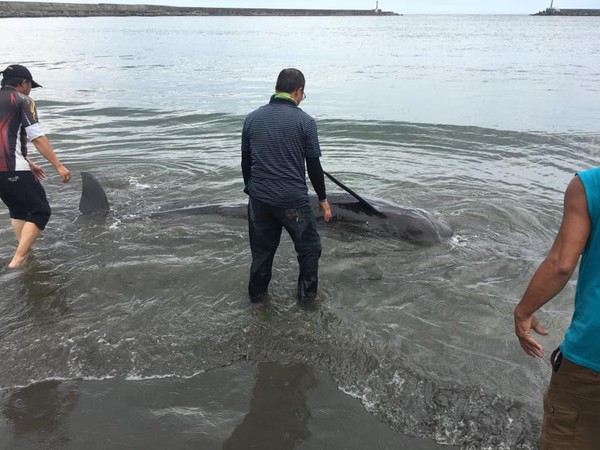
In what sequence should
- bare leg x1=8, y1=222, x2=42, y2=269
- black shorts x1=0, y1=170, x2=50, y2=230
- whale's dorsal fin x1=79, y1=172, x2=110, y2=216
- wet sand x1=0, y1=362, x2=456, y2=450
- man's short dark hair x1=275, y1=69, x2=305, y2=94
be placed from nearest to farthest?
wet sand x1=0, y1=362, x2=456, y2=450 → man's short dark hair x1=275, y1=69, x2=305, y2=94 → black shorts x1=0, y1=170, x2=50, y2=230 → bare leg x1=8, y1=222, x2=42, y2=269 → whale's dorsal fin x1=79, y1=172, x2=110, y2=216

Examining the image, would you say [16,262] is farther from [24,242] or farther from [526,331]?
[526,331]

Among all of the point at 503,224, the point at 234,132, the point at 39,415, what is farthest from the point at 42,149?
the point at 234,132

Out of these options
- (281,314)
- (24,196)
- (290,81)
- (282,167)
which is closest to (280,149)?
(282,167)

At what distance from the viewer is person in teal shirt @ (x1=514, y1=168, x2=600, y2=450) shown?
7.29ft

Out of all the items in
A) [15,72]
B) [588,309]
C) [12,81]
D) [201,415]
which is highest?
[15,72]

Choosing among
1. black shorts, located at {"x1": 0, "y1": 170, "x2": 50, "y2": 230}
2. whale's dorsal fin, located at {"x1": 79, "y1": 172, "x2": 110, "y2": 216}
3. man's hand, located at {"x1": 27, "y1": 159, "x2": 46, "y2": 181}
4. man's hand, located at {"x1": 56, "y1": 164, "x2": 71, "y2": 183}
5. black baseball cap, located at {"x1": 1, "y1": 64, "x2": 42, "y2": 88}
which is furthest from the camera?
whale's dorsal fin, located at {"x1": 79, "y1": 172, "x2": 110, "y2": 216}

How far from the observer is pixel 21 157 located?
19.6ft

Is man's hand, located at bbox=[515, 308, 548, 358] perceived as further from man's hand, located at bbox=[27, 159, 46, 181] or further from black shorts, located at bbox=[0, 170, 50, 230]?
man's hand, located at bbox=[27, 159, 46, 181]

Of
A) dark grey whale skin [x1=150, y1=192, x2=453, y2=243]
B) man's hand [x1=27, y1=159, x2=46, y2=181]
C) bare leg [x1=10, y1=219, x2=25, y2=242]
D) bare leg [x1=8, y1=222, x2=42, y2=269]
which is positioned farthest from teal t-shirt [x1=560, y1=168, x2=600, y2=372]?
bare leg [x1=10, y1=219, x2=25, y2=242]

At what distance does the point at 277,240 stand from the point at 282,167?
895 millimetres

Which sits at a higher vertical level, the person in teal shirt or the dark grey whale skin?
the person in teal shirt

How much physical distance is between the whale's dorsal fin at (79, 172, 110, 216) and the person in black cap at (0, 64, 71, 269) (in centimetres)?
158

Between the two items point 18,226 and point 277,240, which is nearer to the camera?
point 277,240

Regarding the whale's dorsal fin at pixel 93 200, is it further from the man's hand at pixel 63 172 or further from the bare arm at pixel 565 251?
the bare arm at pixel 565 251
